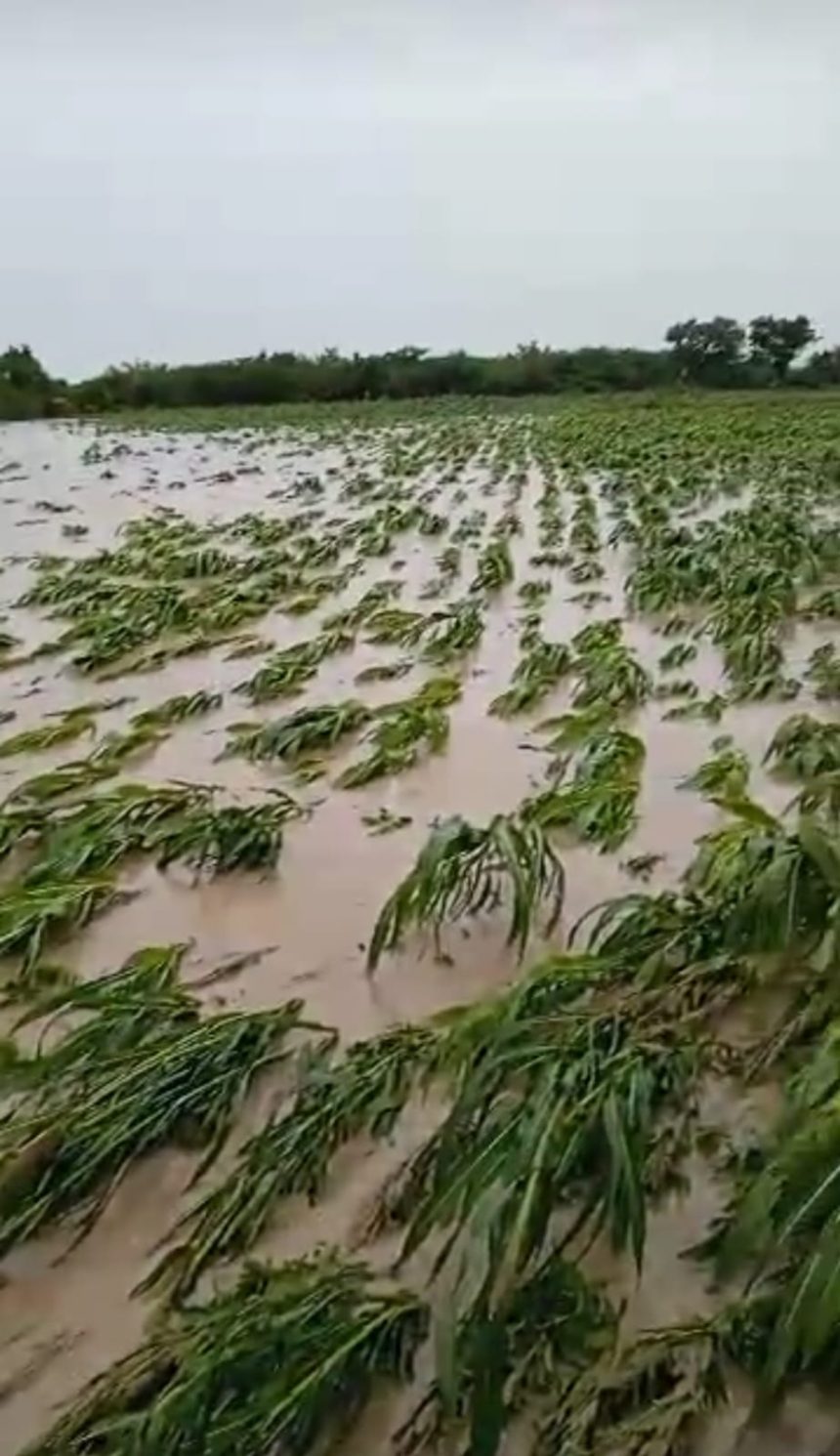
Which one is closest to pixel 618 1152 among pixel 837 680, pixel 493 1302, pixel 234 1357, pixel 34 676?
pixel 493 1302

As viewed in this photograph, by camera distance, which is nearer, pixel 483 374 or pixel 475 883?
pixel 475 883

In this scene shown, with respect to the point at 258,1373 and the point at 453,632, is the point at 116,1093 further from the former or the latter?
the point at 453,632


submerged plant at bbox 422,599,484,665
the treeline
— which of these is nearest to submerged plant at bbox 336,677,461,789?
submerged plant at bbox 422,599,484,665

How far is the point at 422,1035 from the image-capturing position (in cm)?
323

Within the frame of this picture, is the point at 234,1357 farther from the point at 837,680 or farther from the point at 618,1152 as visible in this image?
the point at 837,680

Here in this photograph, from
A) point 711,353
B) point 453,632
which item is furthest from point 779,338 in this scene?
point 453,632

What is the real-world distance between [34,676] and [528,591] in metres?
3.32

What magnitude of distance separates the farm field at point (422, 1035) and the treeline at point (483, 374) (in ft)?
101

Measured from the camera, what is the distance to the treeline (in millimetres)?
37812

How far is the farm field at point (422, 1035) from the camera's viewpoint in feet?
7.26

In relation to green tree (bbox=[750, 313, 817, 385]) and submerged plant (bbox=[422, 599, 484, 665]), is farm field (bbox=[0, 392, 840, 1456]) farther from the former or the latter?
green tree (bbox=[750, 313, 817, 385])

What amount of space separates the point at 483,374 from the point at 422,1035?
3741 cm

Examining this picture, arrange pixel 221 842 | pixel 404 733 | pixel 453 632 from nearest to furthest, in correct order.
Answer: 1. pixel 221 842
2. pixel 404 733
3. pixel 453 632

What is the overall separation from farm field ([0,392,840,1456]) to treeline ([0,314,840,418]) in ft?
101
